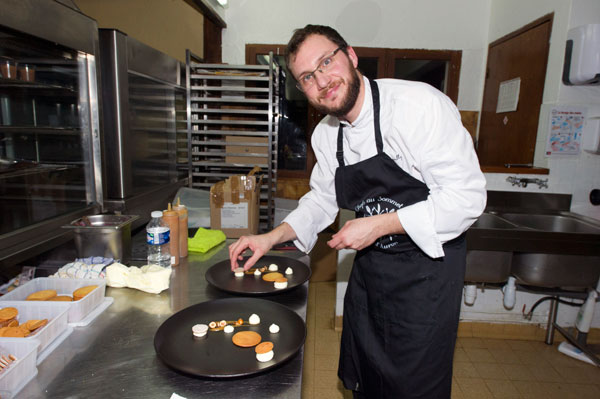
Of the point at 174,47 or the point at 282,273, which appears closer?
the point at 282,273

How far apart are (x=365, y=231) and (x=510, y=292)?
208 centimetres

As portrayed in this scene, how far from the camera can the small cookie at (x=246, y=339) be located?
98cm

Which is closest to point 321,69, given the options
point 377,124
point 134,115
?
point 377,124

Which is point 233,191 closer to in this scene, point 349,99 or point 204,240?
point 204,240

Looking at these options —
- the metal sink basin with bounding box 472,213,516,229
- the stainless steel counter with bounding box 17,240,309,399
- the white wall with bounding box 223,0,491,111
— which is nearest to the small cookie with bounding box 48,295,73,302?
the stainless steel counter with bounding box 17,240,309,399

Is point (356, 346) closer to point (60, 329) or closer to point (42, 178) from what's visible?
point (60, 329)

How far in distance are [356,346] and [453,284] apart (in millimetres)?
494

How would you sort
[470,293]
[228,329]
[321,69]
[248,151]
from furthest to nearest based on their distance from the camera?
1. [248,151]
2. [470,293]
3. [321,69]
4. [228,329]

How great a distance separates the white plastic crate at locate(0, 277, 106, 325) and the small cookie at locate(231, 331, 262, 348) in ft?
1.53

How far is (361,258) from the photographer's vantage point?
62.1 inches

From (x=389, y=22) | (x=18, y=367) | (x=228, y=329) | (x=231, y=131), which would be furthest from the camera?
(x=389, y=22)

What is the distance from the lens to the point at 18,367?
821mm

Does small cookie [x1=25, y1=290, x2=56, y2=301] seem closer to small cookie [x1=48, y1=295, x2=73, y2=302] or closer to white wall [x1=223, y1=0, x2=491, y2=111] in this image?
small cookie [x1=48, y1=295, x2=73, y2=302]

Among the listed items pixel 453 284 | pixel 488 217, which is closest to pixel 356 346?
pixel 453 284
